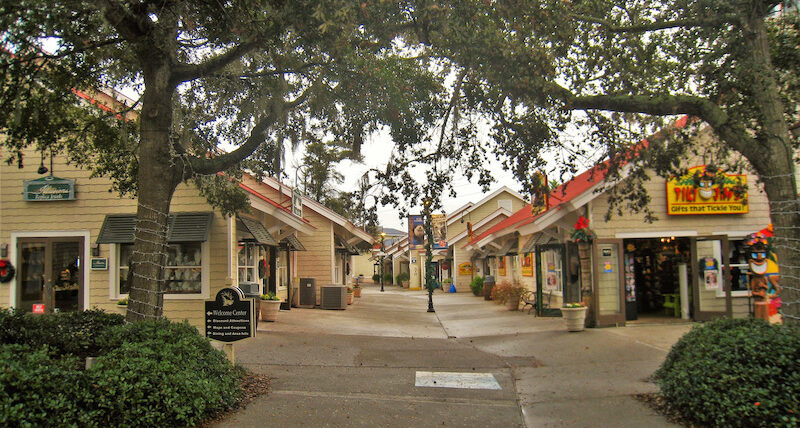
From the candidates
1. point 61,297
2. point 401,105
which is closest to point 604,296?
point 401,105

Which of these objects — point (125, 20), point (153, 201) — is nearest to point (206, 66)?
point (125, 20)

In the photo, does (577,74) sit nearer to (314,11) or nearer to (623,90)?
(623,90)

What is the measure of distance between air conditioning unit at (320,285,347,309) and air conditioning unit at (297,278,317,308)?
1.66 feet

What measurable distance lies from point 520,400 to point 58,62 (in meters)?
8.97

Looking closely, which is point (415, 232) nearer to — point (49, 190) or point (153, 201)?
point (49, 190)

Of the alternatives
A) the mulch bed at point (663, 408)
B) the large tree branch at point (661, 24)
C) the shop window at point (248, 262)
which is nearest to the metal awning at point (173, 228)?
the shop window at point (248, 262)

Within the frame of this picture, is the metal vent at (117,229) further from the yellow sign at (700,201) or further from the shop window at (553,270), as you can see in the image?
the yellow sign at (700,201)

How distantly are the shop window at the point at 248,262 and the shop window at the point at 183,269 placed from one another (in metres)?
1.31

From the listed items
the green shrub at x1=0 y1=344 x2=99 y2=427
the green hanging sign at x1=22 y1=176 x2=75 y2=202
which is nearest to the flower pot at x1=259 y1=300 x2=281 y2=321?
the green hanging sign at x1=22 y1=176 x2=75 y2=202

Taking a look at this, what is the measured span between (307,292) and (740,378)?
1723 cm

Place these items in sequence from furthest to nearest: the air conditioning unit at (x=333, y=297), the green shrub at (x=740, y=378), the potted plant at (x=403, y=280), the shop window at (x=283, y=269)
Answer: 1. the potted plant at (x=403, y=280)
2. the air conditioning unit at (x=333, y=297)
3. the shop window at (x=283, y=269)
4. the green shrub at (x=740, y=378)

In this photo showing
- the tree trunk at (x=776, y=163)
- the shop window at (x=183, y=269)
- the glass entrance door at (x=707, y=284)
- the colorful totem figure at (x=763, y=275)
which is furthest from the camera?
the glass entrance door at (x=707, y=284)

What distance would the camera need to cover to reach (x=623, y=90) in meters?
8.36

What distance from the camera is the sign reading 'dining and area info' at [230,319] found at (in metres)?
8.04
